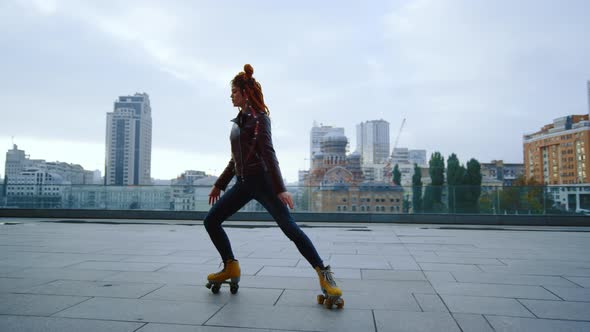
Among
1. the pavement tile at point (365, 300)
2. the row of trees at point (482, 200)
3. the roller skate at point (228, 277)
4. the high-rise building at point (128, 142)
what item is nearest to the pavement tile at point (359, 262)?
the pavement tile at point (365, 300)

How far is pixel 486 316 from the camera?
2.87 meters

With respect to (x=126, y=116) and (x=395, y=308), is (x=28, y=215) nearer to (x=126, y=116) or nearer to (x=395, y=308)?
(x=395, y=308)

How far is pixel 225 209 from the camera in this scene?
3488 mm

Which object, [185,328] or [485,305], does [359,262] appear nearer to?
[485,305]

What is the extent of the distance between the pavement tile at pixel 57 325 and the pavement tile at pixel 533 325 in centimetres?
227

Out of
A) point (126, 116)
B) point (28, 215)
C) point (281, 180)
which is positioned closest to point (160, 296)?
point (281, 180)

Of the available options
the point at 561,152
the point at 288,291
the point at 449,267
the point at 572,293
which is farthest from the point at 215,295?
the point at 561,152

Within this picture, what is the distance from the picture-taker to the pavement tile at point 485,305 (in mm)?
2967

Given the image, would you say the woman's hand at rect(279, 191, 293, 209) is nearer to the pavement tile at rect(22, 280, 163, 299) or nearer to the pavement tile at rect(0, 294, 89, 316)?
the pavement tile at rect(22, 280, 163, 299)

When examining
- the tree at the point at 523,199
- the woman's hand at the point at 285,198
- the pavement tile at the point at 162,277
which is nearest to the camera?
the woman's hand at the point at 285,198

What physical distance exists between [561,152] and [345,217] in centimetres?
13400

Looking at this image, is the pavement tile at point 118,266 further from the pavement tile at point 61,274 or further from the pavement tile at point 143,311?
the pavement tile at point 143,311

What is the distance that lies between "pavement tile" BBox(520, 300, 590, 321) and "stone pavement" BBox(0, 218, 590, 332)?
0.01 meters

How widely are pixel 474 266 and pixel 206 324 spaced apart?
3585mm
